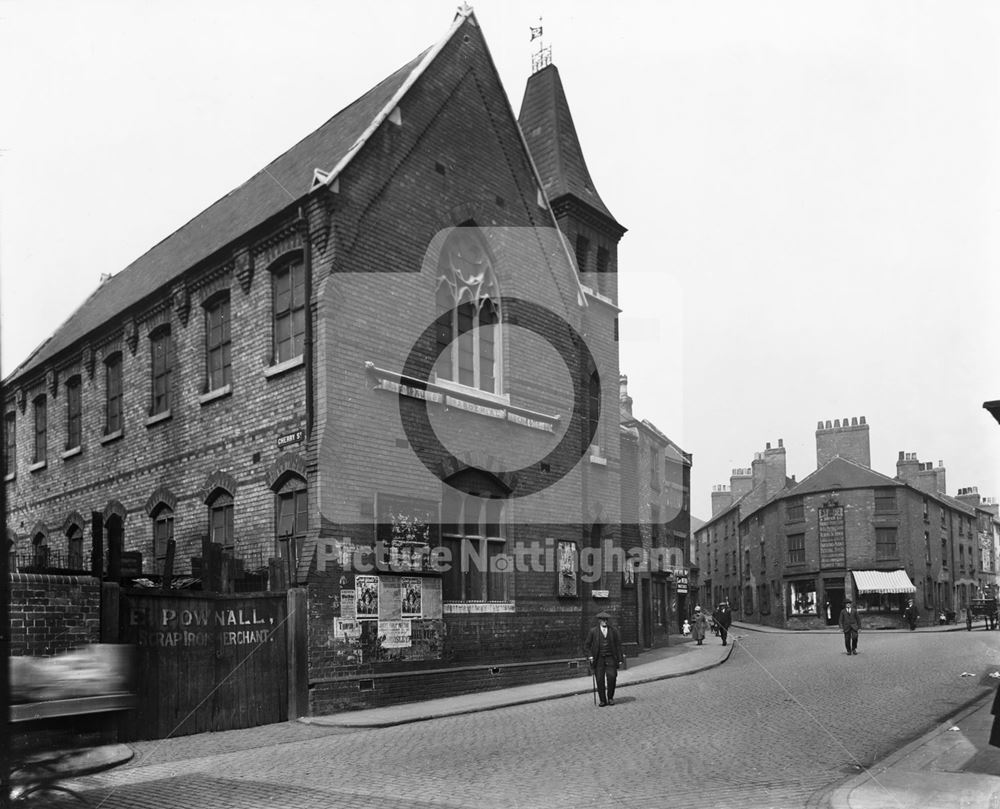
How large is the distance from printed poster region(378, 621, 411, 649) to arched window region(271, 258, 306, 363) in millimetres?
4888

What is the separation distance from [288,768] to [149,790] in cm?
163

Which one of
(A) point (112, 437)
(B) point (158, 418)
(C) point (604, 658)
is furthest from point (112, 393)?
(C) point (604, 658)

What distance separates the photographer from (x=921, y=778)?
32.8ft

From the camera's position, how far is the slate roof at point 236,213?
64.4 feet

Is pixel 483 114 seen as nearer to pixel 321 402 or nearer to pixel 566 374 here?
pixel 566 374

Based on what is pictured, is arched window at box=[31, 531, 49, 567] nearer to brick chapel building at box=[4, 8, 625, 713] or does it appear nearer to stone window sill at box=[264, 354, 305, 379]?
brick chapel building at box=[4, 8, 625, 713]

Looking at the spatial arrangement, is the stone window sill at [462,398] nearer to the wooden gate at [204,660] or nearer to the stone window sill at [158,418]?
the wooden gate at [204,660]

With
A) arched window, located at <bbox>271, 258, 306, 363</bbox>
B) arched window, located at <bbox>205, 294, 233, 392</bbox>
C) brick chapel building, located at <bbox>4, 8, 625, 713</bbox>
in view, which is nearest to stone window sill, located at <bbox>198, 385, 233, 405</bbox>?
brick chapel building, located at <bbox>4, 8, 625, 713</bbox>

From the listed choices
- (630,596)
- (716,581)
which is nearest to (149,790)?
(630,596)

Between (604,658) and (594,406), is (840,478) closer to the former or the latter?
(594,406)

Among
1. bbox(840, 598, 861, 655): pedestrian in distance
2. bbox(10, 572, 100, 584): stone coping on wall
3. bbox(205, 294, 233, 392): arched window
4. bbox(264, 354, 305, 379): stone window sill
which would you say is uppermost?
bbox(205, 294, 233, 392): arched window

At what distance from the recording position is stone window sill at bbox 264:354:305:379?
686 inches

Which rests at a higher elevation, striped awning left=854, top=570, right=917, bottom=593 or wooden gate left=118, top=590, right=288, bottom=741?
wooden gate left=118, top=590, right=288, bottom=741

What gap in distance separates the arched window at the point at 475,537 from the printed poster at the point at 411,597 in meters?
0.90
